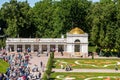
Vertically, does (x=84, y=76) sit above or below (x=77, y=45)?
below

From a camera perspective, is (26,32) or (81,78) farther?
(26,32)

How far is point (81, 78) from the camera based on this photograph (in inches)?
2061

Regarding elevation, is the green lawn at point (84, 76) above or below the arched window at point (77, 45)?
below

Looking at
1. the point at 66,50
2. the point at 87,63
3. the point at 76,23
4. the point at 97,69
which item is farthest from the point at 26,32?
the point at 97,69

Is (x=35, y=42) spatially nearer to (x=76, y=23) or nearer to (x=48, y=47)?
(x=48, y=47)

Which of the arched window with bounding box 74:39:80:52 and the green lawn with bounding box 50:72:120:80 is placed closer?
the green lawn with bounding box 50:72:120:80

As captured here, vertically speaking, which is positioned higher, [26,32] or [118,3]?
[118,3]

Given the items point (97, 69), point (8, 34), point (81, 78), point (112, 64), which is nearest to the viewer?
point (81, 78)

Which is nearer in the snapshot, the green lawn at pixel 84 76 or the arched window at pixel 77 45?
the green lawn at pixel 84 76

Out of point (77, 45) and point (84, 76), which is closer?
point (84, 76)

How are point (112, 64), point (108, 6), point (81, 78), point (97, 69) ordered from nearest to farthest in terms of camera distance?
point (81, 78) < point (97, 69) < point (112, 64) < point (108, 6)

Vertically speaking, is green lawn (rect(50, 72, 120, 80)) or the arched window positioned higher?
the arched window

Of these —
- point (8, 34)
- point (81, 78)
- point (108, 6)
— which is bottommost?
point (81, 78)

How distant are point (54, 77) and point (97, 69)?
42.7 feet
